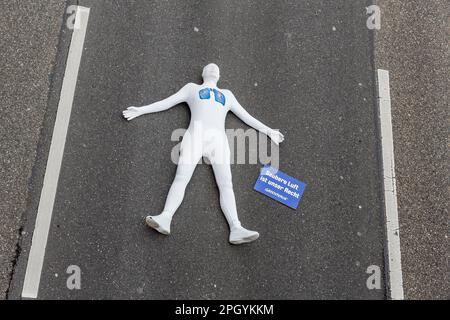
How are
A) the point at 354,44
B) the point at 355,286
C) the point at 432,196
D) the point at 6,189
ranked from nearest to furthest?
the point at 6,189, the point at 355,286, the point at 432,196, the point at 354,44

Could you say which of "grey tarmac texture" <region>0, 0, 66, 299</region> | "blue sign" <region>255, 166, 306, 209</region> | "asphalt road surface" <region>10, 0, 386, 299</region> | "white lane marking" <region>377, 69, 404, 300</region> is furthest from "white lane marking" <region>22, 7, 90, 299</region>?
"white lane marking" <region>377, 69, 404, 300</region>

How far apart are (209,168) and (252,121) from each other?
735 mm

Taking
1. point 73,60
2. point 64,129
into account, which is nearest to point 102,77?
point 73,60

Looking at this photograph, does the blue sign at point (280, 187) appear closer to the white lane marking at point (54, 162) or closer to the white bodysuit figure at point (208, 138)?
the white bodysuit figure at point (208, 138)

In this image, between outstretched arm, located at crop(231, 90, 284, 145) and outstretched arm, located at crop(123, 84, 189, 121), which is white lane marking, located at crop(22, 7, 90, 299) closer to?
outstretched arm, located at crop(123, 84, 189, 121)

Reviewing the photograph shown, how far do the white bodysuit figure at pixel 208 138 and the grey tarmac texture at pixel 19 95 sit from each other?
1.01m

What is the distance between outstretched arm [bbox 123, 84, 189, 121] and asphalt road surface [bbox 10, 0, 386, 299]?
0.10 metres

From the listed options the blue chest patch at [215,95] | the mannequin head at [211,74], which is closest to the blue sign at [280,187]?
the blue chest patch at [215,95]

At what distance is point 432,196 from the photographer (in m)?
6.11

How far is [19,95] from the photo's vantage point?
5.66 m

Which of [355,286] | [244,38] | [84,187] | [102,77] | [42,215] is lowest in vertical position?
[355,286]

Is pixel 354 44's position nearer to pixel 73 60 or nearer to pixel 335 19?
pixel 335 19

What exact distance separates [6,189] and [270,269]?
2846mm

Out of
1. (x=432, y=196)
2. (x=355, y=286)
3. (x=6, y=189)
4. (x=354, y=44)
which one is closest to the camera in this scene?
(x=6, y=189)
